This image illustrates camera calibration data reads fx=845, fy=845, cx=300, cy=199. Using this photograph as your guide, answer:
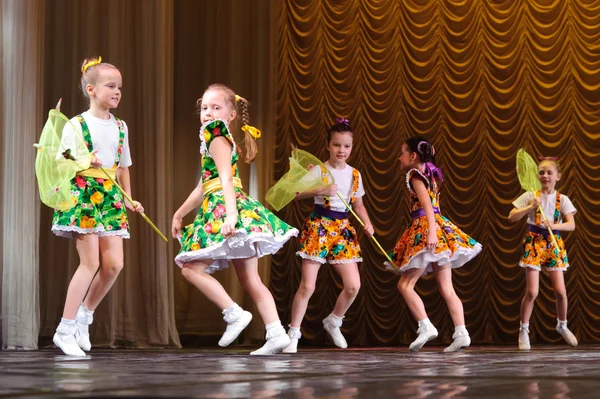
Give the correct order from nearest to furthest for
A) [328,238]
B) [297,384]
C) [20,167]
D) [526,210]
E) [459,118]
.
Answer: [297,384], [20,167], [328,238], [526,210], [459,118]

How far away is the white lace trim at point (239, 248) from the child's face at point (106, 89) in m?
0.84

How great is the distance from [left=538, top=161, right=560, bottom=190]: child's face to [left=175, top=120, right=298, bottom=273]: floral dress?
114 inches

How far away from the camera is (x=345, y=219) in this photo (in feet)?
16.3

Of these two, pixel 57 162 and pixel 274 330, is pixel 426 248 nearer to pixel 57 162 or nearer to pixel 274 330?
pixel 274 330

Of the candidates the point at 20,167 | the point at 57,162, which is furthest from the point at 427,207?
the point at 20,167

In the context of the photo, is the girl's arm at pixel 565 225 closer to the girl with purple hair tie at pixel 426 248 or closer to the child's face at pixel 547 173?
the child's face at pixel 547 173

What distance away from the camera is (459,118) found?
7094 millimetres

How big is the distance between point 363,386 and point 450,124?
5661 millimetres

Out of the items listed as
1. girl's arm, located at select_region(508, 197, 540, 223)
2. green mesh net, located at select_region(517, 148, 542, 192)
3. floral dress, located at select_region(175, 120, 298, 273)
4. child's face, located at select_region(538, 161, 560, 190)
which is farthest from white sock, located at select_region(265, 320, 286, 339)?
child's face, located at select_region(538, 161, 560, 190)

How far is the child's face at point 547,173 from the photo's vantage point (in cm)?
584

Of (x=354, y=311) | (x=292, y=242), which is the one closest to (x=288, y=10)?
(x=292, y=242)

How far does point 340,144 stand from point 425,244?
771 millimetres

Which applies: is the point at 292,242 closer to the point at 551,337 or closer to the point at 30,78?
the point at 551,337

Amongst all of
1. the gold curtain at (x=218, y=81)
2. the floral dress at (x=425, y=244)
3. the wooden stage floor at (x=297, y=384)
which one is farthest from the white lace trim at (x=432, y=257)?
the wooden stage floor at (x=297, y=384)
